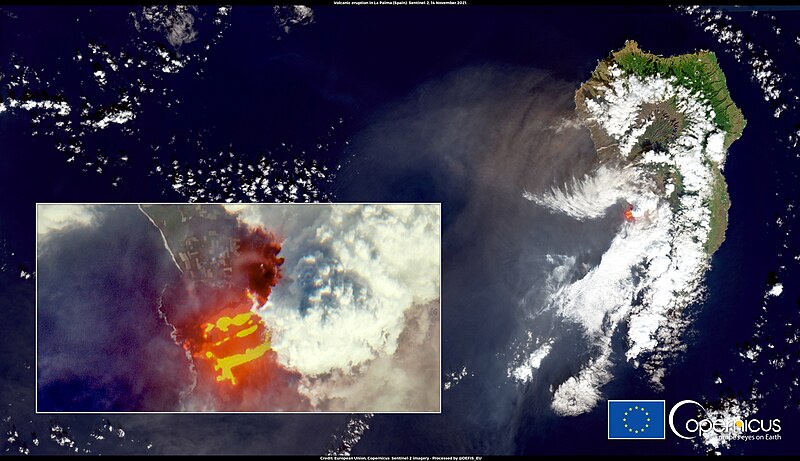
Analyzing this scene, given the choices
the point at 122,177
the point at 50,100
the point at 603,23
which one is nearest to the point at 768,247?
the point at 603,23

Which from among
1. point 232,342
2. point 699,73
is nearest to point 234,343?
point 232,342

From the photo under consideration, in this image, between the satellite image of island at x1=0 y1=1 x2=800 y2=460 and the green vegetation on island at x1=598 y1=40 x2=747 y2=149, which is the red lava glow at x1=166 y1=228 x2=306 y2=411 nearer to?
the satellite image of island at x1=0 y1=1 x2=800 y2=460

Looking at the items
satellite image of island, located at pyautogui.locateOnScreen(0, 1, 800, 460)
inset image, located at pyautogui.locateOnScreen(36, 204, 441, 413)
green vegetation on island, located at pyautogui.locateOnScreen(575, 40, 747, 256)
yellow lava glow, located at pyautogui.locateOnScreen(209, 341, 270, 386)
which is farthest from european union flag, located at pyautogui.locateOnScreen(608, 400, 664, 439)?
yellow lava glow, located at pyautogui.locateOnScreen(209, 341, 270, 386)

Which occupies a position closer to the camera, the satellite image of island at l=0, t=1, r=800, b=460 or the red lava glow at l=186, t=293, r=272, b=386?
the red lava glow at l=186, t=293, r=272, b=386

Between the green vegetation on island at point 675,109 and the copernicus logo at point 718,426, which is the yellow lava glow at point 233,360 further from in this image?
the copernicus logo at point 718,426

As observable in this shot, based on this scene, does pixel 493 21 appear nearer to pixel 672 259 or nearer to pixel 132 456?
pixel 672 259

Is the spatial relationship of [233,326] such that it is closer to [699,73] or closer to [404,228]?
[404,228]
